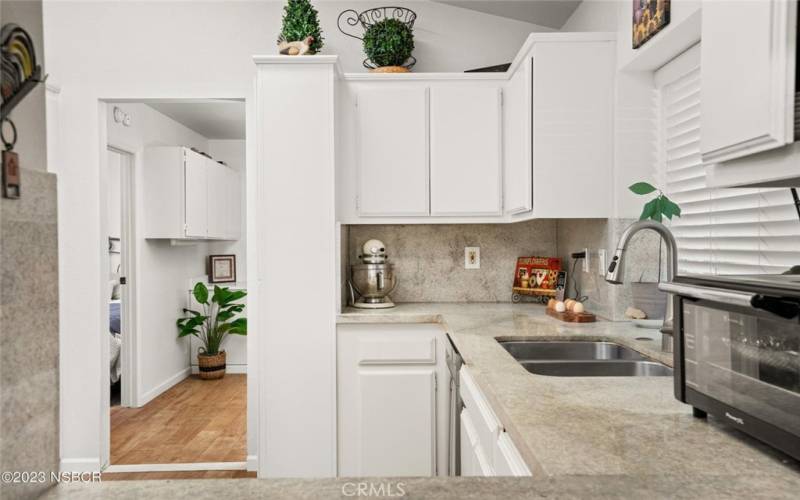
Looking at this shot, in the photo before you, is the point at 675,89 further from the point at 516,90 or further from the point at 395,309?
the point at 395,309

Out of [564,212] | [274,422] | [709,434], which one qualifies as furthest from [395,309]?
[709,434]

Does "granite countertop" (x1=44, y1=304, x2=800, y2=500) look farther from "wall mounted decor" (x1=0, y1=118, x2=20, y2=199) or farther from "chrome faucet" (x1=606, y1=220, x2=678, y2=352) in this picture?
"wall mounted decor" (x1=0, y1=118, x2=20, y2=199)

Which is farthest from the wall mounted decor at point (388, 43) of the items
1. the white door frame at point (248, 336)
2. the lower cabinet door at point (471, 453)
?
the lower cabinet door at point (471, 453)

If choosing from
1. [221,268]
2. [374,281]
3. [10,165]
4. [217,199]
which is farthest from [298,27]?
[221,268]

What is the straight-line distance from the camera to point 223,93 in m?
3.04

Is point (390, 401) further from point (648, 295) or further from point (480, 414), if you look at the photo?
point (648, 295)

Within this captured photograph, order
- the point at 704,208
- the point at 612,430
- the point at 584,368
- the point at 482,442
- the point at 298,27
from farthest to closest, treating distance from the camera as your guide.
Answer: the point at 298,27 < the point at 704,208 < the point at 584,368 < the point at 482,442 < the point at 612,430

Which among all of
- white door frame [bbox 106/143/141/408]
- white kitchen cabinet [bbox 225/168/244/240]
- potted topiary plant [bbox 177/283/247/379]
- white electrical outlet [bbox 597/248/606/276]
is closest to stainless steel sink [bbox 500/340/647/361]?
white electrical outlet [bbox 597/248/606/276]

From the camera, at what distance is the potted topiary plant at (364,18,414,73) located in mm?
2895

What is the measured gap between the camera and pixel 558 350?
6.77 ft

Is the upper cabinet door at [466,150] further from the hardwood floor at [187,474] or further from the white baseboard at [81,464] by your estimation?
the white baseboard at [81,464]

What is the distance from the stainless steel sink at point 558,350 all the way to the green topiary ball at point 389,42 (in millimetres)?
1726

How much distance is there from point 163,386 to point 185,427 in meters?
1.10

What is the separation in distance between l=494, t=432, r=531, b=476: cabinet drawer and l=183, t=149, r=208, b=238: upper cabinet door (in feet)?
13.1
